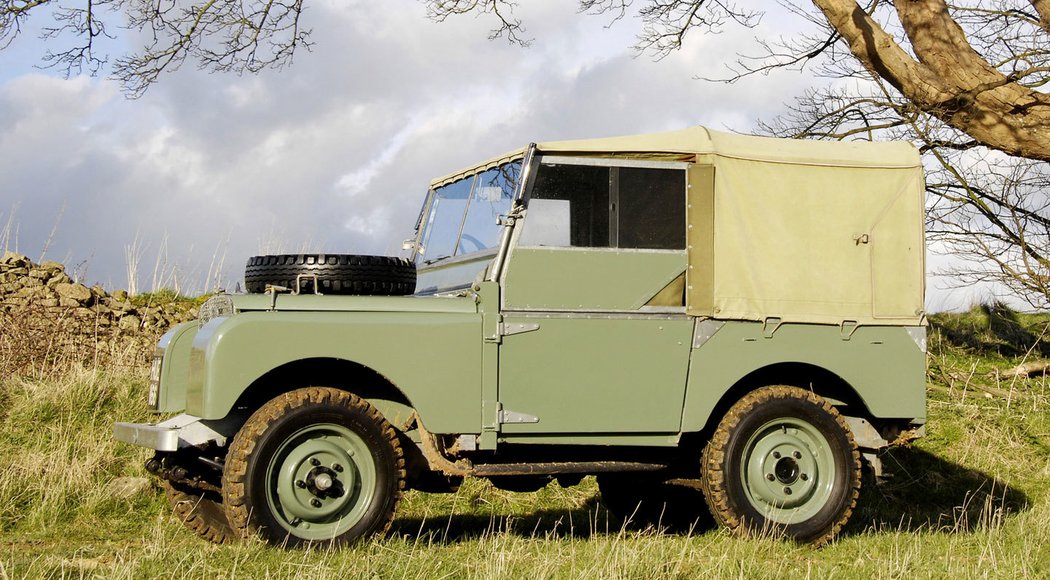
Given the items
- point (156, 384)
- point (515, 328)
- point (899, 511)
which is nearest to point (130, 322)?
point (156, 384)

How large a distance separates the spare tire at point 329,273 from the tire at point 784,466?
83.0 inches

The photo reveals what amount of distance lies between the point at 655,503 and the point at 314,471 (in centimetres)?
299

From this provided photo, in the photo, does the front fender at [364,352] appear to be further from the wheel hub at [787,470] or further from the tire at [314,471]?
the wheel hub at [787,470]

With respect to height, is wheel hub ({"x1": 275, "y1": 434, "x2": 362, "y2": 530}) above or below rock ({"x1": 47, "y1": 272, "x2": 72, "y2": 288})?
below

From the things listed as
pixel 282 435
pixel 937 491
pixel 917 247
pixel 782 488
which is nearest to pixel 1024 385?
pixel 937 491

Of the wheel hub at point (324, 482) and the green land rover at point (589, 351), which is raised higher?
the green land rover at point (589, 351)

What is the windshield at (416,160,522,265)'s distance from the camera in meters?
6.80

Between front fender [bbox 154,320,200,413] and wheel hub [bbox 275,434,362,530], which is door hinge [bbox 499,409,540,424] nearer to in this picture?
wheel hub [bbox 275,434,362,530]

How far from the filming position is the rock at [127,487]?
7941 millimetres

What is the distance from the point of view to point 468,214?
7359 mm

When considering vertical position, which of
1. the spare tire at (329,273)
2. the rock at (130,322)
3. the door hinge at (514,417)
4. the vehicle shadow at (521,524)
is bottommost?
the vehicle shadow at (521,524)

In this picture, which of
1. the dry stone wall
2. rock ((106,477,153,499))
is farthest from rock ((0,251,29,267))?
rock ((106,477,153,499))

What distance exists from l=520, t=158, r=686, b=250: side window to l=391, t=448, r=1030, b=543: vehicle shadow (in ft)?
6.65

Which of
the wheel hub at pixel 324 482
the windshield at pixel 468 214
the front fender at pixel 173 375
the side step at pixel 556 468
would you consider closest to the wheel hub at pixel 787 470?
the side step at pixel 556 468
